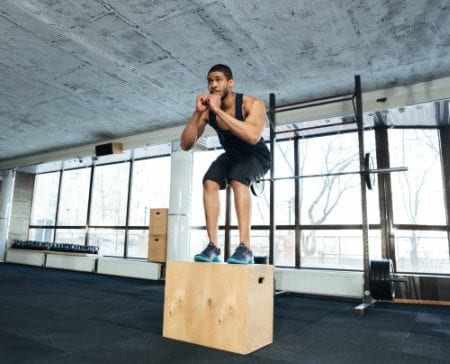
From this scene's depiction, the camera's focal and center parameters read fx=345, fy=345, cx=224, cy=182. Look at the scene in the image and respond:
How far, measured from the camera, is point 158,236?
234 inches

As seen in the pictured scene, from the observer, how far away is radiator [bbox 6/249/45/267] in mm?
8098

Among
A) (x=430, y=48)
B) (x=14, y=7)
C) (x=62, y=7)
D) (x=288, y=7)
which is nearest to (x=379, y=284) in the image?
(x=430, y=48)

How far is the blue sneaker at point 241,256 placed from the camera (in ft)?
6.41

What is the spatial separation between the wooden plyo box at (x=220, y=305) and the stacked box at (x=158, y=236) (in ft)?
12.3

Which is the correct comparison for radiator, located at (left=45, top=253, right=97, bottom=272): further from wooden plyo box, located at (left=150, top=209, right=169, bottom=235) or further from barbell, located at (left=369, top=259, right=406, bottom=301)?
barbell, located at (left=369, top=259, right=406, bottom=301)

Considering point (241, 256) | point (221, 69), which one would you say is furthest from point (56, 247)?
point (221, 69)

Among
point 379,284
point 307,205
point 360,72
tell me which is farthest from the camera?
point 307,205

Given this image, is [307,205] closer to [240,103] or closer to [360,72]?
[360,72]

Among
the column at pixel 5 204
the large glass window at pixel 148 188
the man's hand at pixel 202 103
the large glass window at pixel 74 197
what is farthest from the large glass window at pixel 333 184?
the column at pixel 5 204

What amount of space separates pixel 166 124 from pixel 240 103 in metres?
4.02

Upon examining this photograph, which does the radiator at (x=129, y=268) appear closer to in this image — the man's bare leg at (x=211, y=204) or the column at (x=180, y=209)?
the column at (x=180, y=209)

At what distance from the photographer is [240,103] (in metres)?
1.96

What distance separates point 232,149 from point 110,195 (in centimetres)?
628

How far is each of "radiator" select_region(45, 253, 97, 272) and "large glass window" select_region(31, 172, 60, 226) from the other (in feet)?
3.94
